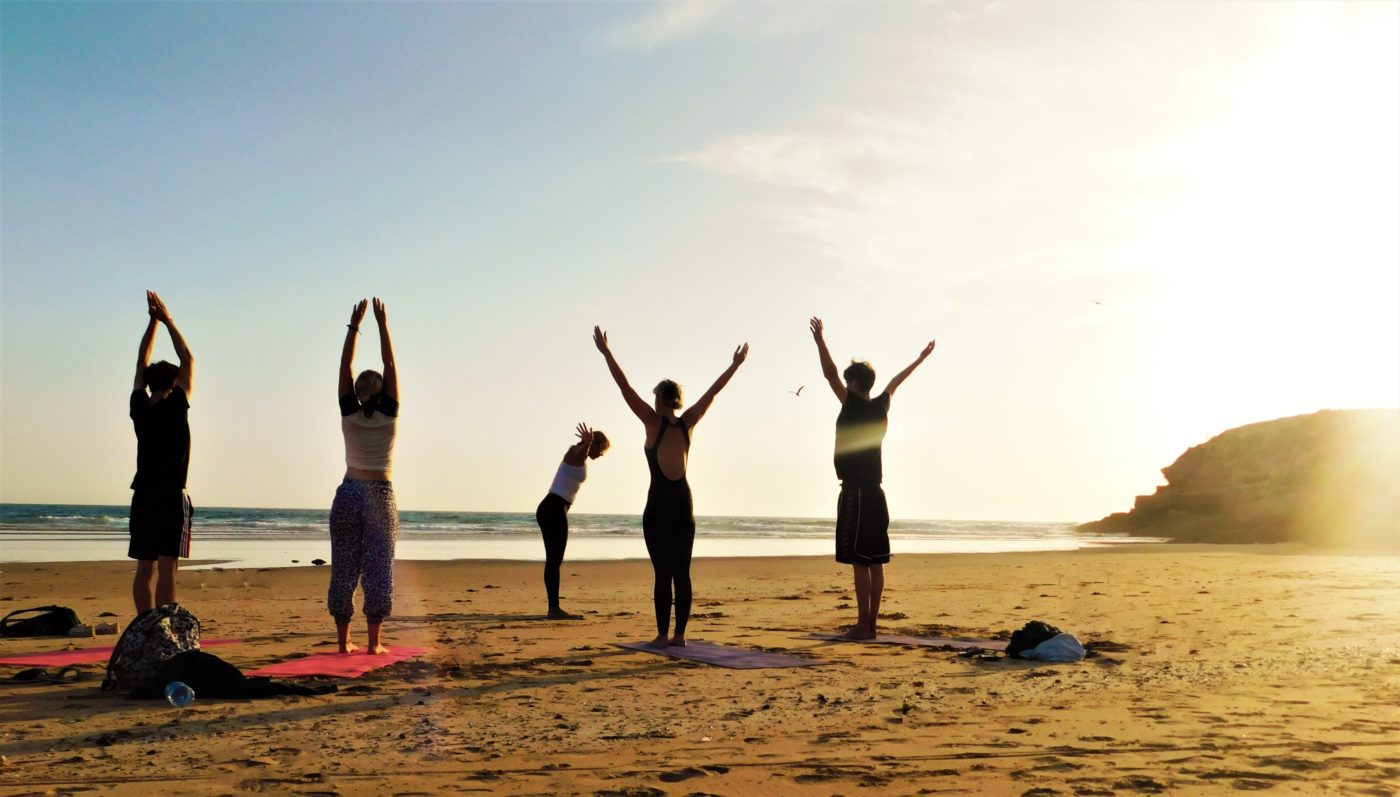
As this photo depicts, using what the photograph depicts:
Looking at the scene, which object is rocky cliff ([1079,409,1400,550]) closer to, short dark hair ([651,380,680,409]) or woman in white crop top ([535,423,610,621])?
woman in white crop top ([535,423,610,621])

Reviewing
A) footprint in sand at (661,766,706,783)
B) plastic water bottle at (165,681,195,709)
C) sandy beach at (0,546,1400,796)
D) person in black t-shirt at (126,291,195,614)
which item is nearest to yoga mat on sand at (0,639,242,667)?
sandy beach at (0,546,1400,796)

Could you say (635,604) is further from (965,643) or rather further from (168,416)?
(168,416)

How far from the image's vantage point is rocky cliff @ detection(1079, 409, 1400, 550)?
35281 mm

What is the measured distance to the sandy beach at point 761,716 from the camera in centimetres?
376

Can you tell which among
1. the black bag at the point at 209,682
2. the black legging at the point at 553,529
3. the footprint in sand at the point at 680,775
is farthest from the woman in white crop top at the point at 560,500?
the footprint in sand at the point at 680,775

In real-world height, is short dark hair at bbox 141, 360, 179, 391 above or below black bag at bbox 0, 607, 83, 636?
above

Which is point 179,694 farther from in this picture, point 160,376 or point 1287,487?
point 1287,487

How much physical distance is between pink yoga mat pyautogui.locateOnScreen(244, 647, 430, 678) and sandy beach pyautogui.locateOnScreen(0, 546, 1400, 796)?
200 millimetres

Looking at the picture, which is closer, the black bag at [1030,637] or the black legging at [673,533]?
the black bag at [1030,637]

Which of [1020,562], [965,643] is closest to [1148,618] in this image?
[965,643]

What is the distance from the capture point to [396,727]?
15.0 ft

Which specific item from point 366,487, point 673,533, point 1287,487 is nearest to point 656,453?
point 673,533

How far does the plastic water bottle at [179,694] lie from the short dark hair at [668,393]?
11.5 feet

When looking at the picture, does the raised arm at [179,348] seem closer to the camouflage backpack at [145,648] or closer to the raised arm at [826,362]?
the camouflage backpack at [145,648]
